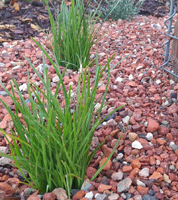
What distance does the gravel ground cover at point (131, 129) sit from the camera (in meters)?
1.08

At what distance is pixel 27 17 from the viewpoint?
11.1 ft

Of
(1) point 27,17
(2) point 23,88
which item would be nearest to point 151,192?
(2) point 23,88

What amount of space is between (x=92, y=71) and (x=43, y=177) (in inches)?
46.0

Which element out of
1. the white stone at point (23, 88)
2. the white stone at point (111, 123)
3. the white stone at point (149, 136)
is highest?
the white stone at point (23, 88)

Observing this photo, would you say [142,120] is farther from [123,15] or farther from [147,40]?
[123,15]

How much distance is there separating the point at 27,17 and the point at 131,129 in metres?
2.53

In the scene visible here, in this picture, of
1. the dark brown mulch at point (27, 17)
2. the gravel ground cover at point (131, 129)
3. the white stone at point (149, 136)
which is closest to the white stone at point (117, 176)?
the gravel ground cover at point (131, 129)

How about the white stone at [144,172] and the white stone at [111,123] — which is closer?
the white stone at [144,172]

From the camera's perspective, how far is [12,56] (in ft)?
7.69

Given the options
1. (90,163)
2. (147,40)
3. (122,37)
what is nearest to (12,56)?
(122,37)

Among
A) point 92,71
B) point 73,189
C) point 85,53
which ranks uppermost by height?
point 85,53

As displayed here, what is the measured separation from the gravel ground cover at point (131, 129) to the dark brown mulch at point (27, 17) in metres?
0.42

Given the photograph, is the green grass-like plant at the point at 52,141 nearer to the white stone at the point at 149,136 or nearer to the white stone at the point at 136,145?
the white stone at the point at 136,145

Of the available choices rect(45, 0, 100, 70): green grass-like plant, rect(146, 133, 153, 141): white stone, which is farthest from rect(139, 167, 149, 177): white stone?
rect(45, 0, 100, 70): green grass-like plant
